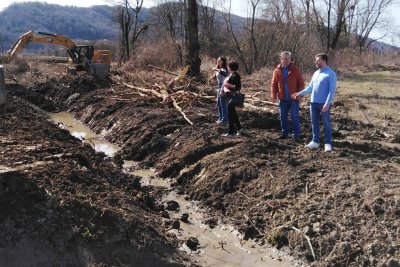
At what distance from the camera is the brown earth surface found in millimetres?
5262

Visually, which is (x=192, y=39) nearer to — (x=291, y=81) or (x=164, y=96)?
(x=164, y=96)

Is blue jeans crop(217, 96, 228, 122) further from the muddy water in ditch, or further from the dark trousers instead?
the muddy water in ditch

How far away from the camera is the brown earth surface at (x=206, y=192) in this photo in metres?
5.26

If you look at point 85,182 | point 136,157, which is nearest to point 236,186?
point 85,182

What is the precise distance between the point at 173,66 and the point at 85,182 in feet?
62.8

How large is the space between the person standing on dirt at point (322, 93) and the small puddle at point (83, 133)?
4.26 m

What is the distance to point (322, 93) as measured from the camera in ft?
26.0

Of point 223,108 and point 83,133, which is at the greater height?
point 223,108

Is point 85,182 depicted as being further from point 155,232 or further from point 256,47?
point 256,47

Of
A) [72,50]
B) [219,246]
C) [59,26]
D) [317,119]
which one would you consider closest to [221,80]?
[317,119]

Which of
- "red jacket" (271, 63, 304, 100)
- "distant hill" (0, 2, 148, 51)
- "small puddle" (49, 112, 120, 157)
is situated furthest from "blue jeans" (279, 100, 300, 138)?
"distant hill" (0, 2, 148, 51)

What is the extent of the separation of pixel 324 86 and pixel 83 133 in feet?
25.5

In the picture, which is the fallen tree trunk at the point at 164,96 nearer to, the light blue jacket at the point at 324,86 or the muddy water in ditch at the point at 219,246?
the light blue jacket at the point at 324,86

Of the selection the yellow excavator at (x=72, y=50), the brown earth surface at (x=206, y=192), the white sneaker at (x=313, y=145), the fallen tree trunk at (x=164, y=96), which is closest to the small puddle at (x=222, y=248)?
the brown earth surface at (x=206, y=192)
